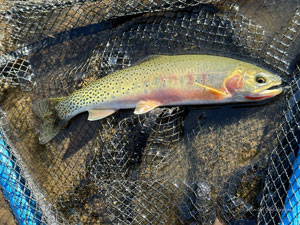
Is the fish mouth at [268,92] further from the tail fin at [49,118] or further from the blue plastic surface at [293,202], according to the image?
the tail fin at [49,118]

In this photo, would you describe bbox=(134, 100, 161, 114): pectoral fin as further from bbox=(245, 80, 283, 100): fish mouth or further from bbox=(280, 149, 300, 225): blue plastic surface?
bbox=(280, 149, 300, 225): blue plastic surface

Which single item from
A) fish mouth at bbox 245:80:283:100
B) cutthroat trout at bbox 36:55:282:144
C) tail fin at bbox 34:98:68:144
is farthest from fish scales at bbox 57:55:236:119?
fish mouth at bbox 245:80:283:100

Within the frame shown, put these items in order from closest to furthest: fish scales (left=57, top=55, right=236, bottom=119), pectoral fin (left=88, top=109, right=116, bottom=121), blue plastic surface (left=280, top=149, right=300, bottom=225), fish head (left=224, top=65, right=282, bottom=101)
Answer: blue plastic surface (left=280, top=149, right=300, bottom=225)
fish head (left=224, top=65, right=282, bottom=101)
fish scales (left=57, top=55, right=236, bottom=119)
pectoral fin (left=88, top=109, right=116, bottom=121)

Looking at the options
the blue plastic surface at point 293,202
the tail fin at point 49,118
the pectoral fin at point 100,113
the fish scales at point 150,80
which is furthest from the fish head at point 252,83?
the tail fin at point 49,118

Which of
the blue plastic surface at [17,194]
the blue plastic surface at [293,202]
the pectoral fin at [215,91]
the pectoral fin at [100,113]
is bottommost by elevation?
the blue plastic surface at [17,194]

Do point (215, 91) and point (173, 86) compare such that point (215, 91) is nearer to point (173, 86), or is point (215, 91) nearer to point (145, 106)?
point (173, 86)

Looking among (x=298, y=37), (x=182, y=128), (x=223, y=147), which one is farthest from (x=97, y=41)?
(x=298, y=37)

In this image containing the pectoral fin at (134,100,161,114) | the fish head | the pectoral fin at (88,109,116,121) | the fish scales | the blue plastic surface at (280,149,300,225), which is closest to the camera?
the blue plastic surface at (280,149,300,225)
